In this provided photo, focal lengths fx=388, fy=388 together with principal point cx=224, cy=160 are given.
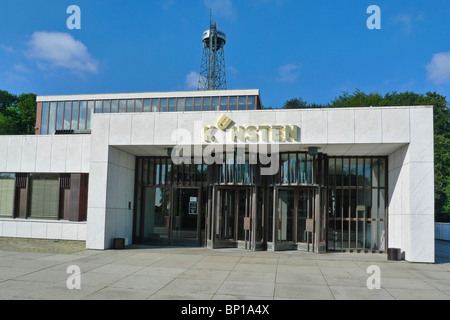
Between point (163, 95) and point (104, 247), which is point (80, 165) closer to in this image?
point (104, 247)

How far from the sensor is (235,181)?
1480 cm

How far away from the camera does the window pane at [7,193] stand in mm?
17464

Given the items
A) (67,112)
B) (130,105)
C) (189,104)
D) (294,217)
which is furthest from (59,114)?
(294,217)

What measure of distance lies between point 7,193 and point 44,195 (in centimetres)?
191

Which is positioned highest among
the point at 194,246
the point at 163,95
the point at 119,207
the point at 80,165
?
the point at 163,95

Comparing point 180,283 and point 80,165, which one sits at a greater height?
point 80,165

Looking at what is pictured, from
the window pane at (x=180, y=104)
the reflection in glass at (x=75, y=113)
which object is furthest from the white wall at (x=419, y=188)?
the reflection in glass at (x=75, y=113)

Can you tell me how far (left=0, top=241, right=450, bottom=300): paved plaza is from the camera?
788cm

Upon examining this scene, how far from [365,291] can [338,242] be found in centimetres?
689

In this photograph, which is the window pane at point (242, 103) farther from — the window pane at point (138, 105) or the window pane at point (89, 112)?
the window pane at point (89, 112)

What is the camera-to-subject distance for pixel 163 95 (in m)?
49.4

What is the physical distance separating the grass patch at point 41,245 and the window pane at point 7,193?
4.77 feet

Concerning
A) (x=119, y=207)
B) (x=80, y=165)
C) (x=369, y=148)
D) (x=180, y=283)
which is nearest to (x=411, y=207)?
(x=369, y=148)

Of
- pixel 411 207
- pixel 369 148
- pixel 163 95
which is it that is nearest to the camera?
pixel 411 207
